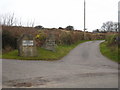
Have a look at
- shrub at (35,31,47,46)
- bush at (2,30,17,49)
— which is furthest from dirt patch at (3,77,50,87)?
shrub at (35,31,47,46)

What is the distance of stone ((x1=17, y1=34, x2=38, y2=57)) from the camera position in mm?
21203

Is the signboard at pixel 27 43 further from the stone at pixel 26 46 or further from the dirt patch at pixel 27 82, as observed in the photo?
the dirt patch at pixel 27 82

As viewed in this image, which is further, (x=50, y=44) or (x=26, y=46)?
(x=50, y=44)

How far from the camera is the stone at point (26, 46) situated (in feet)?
69.6

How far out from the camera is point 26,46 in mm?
21453

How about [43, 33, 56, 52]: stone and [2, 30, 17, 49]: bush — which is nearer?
[43, 33, 56, 52]: stone

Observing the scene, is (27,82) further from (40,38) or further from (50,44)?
(40,38)

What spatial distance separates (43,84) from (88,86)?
2000 millimetres

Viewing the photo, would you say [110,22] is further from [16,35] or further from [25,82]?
[25,82]

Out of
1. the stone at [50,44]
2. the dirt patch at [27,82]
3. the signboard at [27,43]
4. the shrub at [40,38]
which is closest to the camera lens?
the dirt patch at [27,82]

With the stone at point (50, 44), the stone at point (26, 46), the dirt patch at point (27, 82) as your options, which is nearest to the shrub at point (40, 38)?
the stone at point (50, 44)

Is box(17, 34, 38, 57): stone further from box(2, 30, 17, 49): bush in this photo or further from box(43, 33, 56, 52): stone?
box(2, 30, 17, 49): bush

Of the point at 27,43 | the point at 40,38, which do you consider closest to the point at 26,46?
the point at 27,43

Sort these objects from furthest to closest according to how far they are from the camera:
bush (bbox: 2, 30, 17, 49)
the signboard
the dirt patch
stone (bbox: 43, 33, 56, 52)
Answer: bush (bbox: 2, 30, 17, 49)
stone (bbox: 43, 33, 56, 52)
the signboard
the dirt patch
